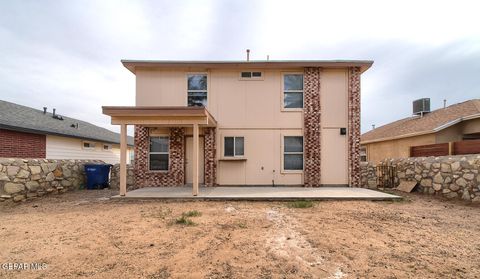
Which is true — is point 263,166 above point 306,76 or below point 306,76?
below

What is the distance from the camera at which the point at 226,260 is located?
378 centimetres

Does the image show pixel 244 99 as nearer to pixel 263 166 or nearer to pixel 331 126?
pixel 263 166

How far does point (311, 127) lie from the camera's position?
10.8 metres

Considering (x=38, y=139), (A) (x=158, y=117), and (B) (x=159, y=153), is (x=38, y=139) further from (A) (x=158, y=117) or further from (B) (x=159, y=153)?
(A) (x=158, y=117)

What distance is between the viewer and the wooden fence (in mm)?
8828

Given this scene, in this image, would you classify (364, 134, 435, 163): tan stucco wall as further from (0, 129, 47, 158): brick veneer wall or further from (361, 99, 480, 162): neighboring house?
(0, 129, 47, 158): brick veneer wall

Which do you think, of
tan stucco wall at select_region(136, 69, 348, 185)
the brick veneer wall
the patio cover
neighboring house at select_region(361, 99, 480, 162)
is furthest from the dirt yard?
neighboring house at select_region(361, 99, 480, 162)

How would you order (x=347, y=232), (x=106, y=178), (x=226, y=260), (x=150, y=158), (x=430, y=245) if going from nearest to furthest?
(x=226, y=260) < (x=430, y=245) < (x=347, y=232) < (x=150, y=158) < (x=106, y=178)

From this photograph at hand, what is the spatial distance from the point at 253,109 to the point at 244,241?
23.5ft

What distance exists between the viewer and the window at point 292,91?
1098 centimetres

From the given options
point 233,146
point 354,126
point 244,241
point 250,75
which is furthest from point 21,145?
point 354,126

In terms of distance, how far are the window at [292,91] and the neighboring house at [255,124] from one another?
4cm

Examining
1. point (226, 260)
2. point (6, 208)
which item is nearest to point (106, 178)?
point (6, 208)

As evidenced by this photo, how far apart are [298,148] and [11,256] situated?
9.55 metres
